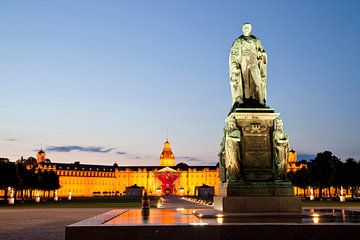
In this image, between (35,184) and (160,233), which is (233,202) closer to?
(160,233)

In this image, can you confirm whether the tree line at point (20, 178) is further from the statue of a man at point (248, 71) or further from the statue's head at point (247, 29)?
the statue's head at point (247, 29)

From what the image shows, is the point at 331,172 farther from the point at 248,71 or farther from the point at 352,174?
the point at 248,71

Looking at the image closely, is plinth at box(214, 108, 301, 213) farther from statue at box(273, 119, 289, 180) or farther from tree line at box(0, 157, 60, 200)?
tree line at box(0, 157, 60, 200)

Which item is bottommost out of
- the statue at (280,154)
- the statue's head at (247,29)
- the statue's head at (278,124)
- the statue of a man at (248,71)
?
the statue at (280,154)

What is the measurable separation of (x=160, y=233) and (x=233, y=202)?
21.8 feet

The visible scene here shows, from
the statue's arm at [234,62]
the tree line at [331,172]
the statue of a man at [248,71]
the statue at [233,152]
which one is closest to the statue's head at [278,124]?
the statue of a man at [248,71]

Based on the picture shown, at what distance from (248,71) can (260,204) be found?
6.82 metres

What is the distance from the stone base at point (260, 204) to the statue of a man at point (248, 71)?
4.98 m

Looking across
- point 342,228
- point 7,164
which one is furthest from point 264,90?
point 7,164

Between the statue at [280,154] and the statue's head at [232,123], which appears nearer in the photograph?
the statue at [280,154]

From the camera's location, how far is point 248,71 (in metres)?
23.1

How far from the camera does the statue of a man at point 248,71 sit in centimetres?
2297

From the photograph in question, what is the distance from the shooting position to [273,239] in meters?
14.7

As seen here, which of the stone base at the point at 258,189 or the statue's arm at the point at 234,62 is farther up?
the statue's arm at the point at 234,62
